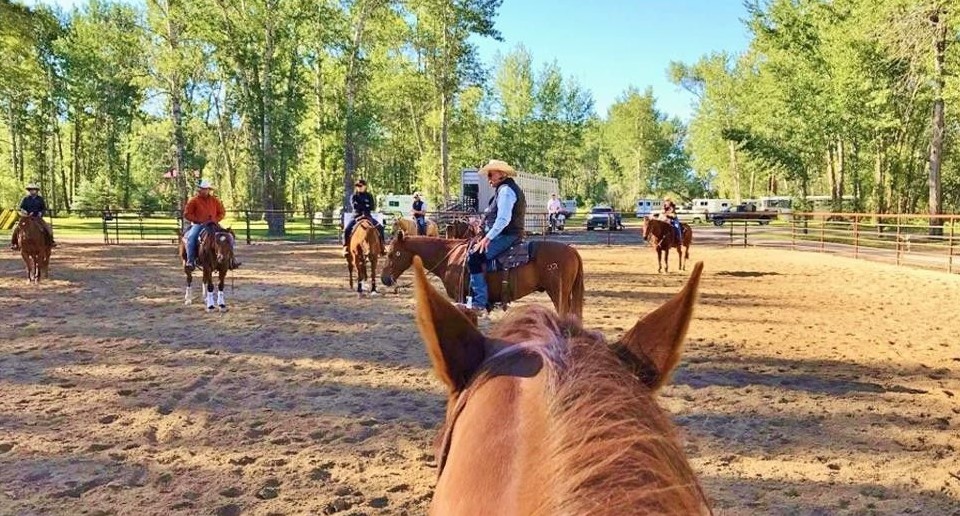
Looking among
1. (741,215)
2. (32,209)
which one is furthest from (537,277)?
(741,215)

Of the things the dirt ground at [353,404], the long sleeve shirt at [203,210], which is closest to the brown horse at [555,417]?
the dirt ground at [353,404]

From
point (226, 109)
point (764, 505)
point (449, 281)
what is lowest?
point (764, 505)

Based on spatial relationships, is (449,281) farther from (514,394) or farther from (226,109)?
(226,109)

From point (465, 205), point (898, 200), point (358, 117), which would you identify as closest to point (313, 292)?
point (358, 117)

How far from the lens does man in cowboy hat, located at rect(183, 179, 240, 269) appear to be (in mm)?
11227

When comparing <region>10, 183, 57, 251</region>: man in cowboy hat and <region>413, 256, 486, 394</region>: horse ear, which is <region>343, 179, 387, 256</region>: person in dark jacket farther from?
<region>413, 256, 486, 394</region>: horse ear

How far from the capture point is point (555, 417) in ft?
2.96

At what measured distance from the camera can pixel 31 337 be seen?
8.94m

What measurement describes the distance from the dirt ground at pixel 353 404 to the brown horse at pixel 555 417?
319 cm

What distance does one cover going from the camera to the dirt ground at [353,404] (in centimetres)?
423

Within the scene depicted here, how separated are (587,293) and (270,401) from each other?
8.66 metres

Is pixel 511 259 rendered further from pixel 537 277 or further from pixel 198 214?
pixel 198 214

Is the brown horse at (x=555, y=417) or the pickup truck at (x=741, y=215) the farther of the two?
the pickup truck at (x=741, y=215)

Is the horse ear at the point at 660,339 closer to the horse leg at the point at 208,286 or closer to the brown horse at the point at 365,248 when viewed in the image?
the horse leg at the point at 208,286
